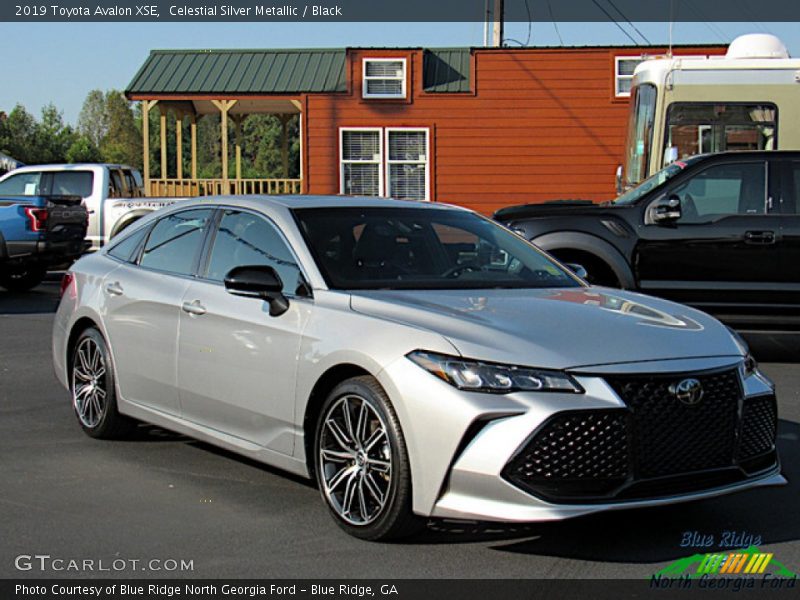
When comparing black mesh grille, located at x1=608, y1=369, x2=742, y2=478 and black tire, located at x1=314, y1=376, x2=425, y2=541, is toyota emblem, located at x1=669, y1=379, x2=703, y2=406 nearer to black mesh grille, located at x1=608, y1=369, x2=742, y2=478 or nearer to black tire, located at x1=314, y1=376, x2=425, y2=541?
black mesh grille, located at x1=608, y1=369, x2=742, y2=478

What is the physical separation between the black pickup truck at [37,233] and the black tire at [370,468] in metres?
12.6

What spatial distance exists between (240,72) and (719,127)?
1391cm

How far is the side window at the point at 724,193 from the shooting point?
10789 millimetres

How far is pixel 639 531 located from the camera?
16.7 ft

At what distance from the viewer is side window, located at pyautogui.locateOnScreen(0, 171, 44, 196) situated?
19953 millimetres

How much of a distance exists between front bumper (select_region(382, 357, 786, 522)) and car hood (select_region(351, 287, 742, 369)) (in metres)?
0.13

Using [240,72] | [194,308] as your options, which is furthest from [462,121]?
[194,308]

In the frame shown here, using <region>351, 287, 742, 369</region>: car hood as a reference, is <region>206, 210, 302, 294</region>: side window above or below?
above

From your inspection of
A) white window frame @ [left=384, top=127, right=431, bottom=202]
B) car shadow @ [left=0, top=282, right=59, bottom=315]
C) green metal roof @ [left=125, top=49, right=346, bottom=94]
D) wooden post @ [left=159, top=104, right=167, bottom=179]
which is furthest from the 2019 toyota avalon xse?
green metal roof @ [left=125, top=49, right=346, bottom=94]

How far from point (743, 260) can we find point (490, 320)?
20.9 ft

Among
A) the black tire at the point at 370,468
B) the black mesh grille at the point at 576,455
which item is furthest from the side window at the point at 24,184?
the black mesh grille at the point at 576,455

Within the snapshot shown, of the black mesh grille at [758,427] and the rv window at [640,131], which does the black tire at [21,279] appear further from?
the black mesh grille at [758,427]
